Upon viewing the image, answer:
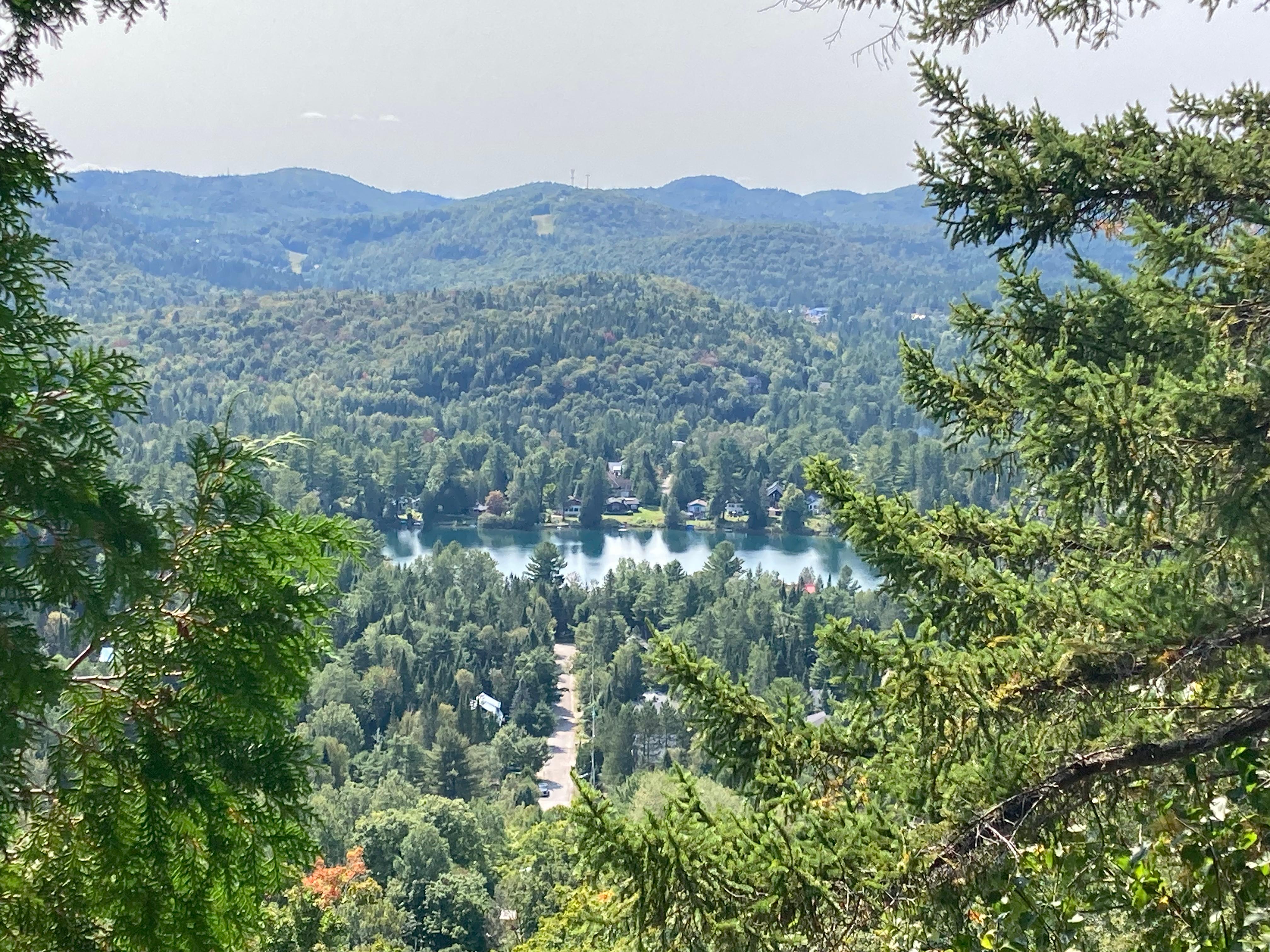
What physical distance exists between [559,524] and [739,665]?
3478cm

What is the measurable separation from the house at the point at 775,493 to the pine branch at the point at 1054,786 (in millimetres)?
73341

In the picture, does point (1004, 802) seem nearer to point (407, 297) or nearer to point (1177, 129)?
point (1177, 129)

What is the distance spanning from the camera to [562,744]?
3750 centimetres

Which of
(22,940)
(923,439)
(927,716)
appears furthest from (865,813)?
(923,439)

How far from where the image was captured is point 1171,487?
2.87m

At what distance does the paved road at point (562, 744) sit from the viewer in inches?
1302

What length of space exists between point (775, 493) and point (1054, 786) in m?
77.3

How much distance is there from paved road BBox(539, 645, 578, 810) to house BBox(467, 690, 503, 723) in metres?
1.80

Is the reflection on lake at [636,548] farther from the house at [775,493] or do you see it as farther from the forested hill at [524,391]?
the house at [775,493]

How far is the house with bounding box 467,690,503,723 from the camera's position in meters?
38.6

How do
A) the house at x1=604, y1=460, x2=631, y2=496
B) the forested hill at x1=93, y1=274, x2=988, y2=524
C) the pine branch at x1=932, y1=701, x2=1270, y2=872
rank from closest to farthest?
the pine branch at x1=932, y1=701, x2=1270, y2=872, the forested hill at x1=93, y1=274, x2=988, y2=524, the house at x1=604, y1=460, x2=631, y2=496

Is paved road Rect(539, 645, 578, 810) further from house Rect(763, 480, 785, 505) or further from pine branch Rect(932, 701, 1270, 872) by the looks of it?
house Rect(763, 480, 785, 505)

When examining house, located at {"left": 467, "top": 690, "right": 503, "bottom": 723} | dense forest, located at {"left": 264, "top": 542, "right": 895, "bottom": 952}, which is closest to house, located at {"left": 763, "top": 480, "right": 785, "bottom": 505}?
dense forest, located at {"left": 264, "top": 542, "right": 895, "bottom": 952}

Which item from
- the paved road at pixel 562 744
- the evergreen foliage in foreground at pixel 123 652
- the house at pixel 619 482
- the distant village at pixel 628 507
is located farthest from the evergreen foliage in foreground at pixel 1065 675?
the house at pixel 619 482
